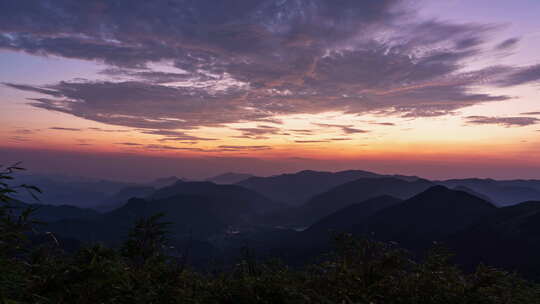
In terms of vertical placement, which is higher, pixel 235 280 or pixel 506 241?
pixel 235 280

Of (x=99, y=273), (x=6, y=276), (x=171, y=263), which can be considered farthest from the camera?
(x=171, y=263)

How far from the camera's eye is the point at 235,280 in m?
12.7

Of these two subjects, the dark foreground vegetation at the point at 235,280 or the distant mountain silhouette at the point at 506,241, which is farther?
the distant mountain silhouette at the point at 506,241

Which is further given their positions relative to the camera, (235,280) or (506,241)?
(506,241)

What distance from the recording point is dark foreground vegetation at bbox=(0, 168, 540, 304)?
876 cm

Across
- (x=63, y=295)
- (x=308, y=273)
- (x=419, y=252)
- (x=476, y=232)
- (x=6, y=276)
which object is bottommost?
(x=419, y=252)

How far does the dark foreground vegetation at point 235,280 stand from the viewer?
8758 millimetres

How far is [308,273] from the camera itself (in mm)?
16219

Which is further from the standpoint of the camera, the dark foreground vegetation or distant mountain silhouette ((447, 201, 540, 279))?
distant mountain silhouette ((447, 201, 540, 279))

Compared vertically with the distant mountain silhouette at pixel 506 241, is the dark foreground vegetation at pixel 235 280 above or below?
above

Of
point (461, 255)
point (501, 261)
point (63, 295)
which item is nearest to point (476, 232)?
point (461, 255)

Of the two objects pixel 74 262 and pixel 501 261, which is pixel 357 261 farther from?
pixel 501 261

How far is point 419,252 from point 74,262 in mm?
195838

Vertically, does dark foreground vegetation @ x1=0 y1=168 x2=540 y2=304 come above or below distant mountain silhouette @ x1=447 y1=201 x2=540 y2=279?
above
